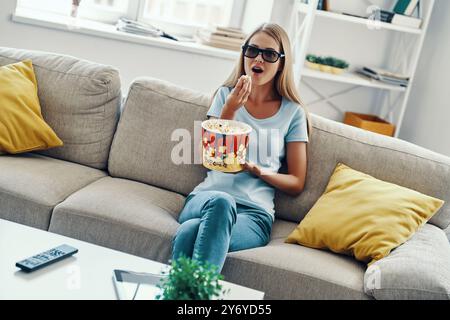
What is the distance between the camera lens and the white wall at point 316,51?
3740mm

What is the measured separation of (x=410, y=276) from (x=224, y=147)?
A: 2.36 ft

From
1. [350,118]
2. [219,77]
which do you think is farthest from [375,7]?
[219,77]

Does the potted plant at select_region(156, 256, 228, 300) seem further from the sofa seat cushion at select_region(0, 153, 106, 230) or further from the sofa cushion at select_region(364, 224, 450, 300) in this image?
the sofa seat cushion at select_region(0, 153, 106, 230)

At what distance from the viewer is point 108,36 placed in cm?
378

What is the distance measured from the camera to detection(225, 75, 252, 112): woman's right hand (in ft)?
7.83

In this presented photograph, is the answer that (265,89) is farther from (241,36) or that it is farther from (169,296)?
(241,36)

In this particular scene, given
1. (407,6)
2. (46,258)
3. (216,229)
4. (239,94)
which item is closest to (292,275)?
(216,229)

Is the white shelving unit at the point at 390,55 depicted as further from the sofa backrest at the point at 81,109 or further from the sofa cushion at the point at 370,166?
the sofa backrest at the point at 81,109

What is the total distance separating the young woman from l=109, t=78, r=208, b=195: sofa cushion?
0.16 m

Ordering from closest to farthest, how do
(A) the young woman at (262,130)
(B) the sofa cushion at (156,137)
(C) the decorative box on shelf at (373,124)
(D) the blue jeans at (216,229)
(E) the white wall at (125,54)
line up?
(D) the blue jeans at (216,229), (A) the young woman at (262,130), (B) the sofa cushion at (156,137), (E) the white wall at (125,54), (C) the decorative box on shelf at (373,124)

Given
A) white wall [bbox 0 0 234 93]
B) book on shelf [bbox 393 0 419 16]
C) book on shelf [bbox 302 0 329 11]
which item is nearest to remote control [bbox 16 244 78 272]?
white wall [bbox 0 0 234 93]

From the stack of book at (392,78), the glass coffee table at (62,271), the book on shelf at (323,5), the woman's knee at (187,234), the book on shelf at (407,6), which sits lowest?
the glass coffee table at (62,271)

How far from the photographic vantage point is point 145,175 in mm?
2693

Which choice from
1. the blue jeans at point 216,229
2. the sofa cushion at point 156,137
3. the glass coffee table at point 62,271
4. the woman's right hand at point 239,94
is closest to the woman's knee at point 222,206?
the blue jeans at point 216,229
